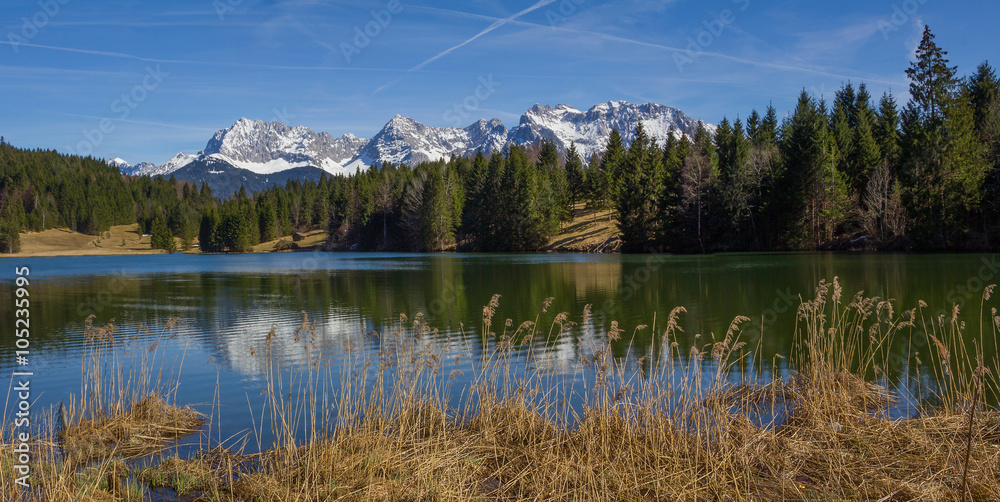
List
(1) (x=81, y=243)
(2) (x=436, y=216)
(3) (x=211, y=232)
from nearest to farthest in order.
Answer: (2) (x=436, y=216) < (1) (x=81, y=243) < (3) (x=211, y=232)

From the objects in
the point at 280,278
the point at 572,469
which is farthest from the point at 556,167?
the point at 572,469

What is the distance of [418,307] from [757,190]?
5802 cm

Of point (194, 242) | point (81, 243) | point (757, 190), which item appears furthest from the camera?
point (194, 242)

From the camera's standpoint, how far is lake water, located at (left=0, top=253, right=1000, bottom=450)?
14.9 metres

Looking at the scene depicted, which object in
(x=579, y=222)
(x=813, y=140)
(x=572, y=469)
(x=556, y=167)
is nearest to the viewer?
(x=572, y=469)

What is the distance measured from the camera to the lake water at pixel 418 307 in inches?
Result: 585

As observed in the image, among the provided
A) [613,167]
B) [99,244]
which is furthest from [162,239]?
[613,167]

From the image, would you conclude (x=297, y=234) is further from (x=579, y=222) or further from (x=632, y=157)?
(x=632, y=157)

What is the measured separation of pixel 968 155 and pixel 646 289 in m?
40.7

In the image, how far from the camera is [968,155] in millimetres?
53656

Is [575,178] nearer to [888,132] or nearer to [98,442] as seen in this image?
[888,132]

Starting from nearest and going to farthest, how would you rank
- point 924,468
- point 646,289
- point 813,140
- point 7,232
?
point 924,468, point 646,289, point 813,140, point 7,232

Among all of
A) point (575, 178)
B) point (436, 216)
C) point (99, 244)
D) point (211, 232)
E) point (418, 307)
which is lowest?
point (418, 307)

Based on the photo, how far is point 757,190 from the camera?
7306 cm
